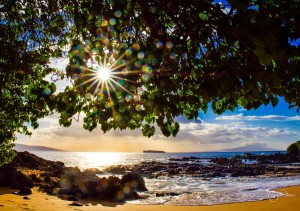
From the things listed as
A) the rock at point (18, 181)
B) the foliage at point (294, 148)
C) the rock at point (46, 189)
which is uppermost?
the foliage at point (294, 148)

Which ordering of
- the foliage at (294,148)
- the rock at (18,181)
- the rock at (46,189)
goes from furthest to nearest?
the foliage at (294,148) → the rock at (46,189) → the rock at (18,181)

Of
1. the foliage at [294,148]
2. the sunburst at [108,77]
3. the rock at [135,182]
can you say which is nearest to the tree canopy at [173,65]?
the sunburst at [108,77]

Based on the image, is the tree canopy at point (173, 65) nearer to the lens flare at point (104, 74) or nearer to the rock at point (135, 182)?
the lens flare at point (104, 74)

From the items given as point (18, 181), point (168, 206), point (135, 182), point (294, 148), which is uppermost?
point (294, 148)

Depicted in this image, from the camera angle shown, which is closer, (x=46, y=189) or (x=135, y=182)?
(x=46, y=189)

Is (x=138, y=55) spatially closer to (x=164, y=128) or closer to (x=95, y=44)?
(x=164, y=128)

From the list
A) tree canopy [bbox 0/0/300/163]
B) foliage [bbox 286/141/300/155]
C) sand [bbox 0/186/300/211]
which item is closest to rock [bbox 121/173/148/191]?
sand [bbox 0/186/300/211]

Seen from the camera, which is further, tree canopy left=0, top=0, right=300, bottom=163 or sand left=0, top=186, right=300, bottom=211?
sand left=0, top=186, right=300, bottom=211

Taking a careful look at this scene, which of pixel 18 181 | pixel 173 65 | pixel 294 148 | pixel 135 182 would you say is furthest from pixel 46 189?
pixel 294 148

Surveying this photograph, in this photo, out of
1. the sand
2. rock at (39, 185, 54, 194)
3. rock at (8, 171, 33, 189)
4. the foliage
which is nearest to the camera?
the sand

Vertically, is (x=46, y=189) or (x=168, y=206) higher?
(x=46, y=189)

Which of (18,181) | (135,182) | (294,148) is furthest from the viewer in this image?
(294,148)

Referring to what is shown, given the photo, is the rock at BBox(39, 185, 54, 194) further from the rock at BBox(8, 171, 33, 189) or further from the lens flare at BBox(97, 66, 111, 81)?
the lens flare at BBox(97, 66, 111, 81)

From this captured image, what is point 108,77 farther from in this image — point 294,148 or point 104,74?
point 294,148
